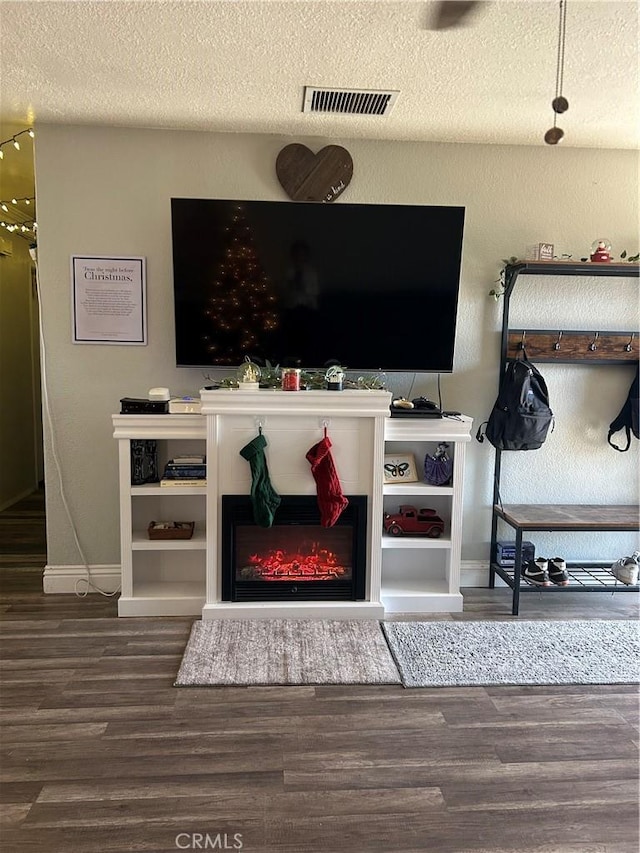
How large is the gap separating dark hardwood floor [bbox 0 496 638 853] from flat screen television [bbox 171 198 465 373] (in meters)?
1.56

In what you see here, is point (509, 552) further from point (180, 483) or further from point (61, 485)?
point (61, 485)

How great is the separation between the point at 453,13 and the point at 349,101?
0.78m

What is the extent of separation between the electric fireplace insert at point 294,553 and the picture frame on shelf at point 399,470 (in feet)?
1.03

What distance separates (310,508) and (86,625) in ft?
4.04

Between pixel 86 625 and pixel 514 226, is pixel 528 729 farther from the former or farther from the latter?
pixel 514 226

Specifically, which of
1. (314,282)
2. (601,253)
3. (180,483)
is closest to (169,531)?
(180,483)

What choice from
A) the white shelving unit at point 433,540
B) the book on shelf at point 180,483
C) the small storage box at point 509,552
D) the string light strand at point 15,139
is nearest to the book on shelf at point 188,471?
the book on shelf at point 180,483

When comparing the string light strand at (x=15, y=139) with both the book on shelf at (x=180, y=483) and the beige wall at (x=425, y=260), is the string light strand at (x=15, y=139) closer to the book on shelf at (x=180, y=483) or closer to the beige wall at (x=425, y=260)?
the beige wall at (x=425, y=260)

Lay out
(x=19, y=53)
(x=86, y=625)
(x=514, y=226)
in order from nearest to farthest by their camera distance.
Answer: (x=19, y=53) < (x=86, y=625) < (x=514, y=226)

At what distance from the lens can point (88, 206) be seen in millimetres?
3133

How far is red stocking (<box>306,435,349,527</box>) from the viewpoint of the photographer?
2.89 metres

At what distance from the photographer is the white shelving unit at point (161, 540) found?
9.72ft

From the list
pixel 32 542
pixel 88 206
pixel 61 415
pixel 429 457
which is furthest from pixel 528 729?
pixel 32 542

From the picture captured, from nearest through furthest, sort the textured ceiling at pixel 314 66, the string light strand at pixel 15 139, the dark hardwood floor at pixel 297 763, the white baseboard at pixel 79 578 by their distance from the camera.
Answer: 1. the dark hardwood floor at pixel 297 763
2. the textured ceiling at pixel 314 66
3. the string light strand at pixel 15 139
4. the white baseboard at pixel 79 578
